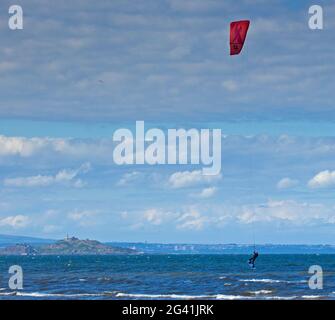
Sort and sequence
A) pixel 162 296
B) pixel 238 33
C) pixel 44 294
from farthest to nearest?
pixel 162 296 → pixel 44 294 → pixel 238 33

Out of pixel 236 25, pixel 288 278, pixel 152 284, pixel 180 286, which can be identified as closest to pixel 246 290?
pixel 180 286

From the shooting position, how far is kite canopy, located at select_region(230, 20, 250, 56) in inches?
1510

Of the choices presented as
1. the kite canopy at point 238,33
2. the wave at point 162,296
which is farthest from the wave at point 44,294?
the kite canopy at point 238,33

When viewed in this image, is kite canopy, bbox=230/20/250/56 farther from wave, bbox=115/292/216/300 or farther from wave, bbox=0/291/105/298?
wave, bbox=0/291/105/298

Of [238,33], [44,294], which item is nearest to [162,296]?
[44,294]

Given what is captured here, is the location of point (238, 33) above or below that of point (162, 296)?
above

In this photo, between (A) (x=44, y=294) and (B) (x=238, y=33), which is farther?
(A) (x=44, y=294)

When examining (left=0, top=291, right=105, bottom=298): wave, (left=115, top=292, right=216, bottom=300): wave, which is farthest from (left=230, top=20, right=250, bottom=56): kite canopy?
(left=0, top=291, right=105, bottom=298): wave

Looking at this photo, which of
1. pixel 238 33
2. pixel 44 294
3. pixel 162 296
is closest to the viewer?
pixel 238 33

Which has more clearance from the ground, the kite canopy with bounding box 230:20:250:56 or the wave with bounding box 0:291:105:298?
the kite canopy with bounding box 230:20:250:56

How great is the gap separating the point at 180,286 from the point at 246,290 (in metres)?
9.66

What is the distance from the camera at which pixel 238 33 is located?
3919cm

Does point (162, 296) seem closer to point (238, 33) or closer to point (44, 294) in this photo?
point (44, 294)
